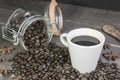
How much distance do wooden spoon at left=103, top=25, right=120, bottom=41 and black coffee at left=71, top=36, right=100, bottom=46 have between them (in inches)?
7.8

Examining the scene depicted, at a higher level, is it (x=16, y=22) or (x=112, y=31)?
(x=16, y=22)

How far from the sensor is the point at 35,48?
43.0 inches

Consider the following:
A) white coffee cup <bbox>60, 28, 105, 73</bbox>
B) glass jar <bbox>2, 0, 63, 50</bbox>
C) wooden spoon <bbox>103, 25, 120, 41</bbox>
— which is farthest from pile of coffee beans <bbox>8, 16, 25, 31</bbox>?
wooden spoon <bbox>103, 25, 120, 41</bbox>

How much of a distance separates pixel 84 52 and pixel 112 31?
277 millimetres

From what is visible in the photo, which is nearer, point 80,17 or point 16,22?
point 16,22

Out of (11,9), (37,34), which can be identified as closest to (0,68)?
(37,34)

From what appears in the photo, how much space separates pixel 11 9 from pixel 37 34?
0.32m

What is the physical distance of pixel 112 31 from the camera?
3.89 ft

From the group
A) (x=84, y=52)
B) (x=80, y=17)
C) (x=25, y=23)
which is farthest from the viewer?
(x=80, y=17)

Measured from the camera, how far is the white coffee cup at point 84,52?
0.94 metres

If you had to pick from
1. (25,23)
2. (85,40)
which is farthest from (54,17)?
(85,40)

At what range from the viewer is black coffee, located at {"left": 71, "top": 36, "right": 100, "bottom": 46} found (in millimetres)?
959

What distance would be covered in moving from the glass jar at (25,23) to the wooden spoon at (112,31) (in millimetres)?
159

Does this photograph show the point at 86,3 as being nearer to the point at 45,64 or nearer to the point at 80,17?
A: the point at 80,17
